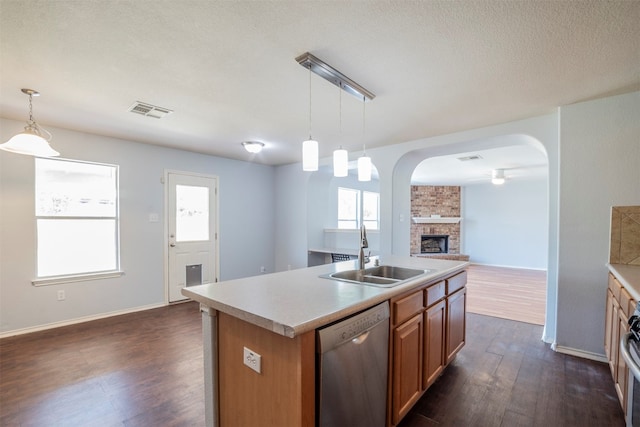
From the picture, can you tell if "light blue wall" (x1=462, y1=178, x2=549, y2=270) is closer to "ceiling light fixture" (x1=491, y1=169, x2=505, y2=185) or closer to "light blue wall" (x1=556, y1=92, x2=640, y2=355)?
"ceiling light fixture" (x1=491, y1=169, x2=505, y2=185)

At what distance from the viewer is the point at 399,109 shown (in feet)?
9.48

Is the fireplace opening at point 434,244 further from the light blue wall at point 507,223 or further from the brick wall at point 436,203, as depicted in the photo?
the light blue wall at point 507,223

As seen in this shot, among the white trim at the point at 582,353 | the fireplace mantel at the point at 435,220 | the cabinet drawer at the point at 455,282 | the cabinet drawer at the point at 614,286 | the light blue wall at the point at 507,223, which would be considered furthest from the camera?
the fireplace mantel at the point at 435,220

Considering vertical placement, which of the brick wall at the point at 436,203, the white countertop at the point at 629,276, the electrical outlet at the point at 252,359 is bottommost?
the electrical outlet at the point at 252,359

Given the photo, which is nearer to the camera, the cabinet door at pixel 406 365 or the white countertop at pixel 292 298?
the white countertop at pixel 292 298

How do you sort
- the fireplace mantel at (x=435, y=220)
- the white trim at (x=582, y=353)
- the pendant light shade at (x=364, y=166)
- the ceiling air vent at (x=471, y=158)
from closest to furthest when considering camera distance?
the pendant light shade at (x=364, y=166) → the white trim at (x=582, y=353) → the ceiling air vent at (x=471, y=158) → the fireplace mantel at (x=435, y=220)

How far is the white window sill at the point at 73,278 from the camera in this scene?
341 cm

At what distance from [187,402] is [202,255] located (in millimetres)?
2992

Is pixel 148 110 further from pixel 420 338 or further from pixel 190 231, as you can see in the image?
pixel 420 338

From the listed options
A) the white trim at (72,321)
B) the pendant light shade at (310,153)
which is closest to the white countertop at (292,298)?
the pendant light shade at (310,153)

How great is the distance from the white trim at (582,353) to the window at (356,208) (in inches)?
189

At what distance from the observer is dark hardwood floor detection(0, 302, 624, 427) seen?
1.92 metres

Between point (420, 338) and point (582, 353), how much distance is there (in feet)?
6.46

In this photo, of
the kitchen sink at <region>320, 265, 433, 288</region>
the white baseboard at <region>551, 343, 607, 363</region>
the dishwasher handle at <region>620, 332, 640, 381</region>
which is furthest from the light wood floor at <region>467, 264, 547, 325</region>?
the dishwasher handle at <region>620, 332, 640, 381</region>
